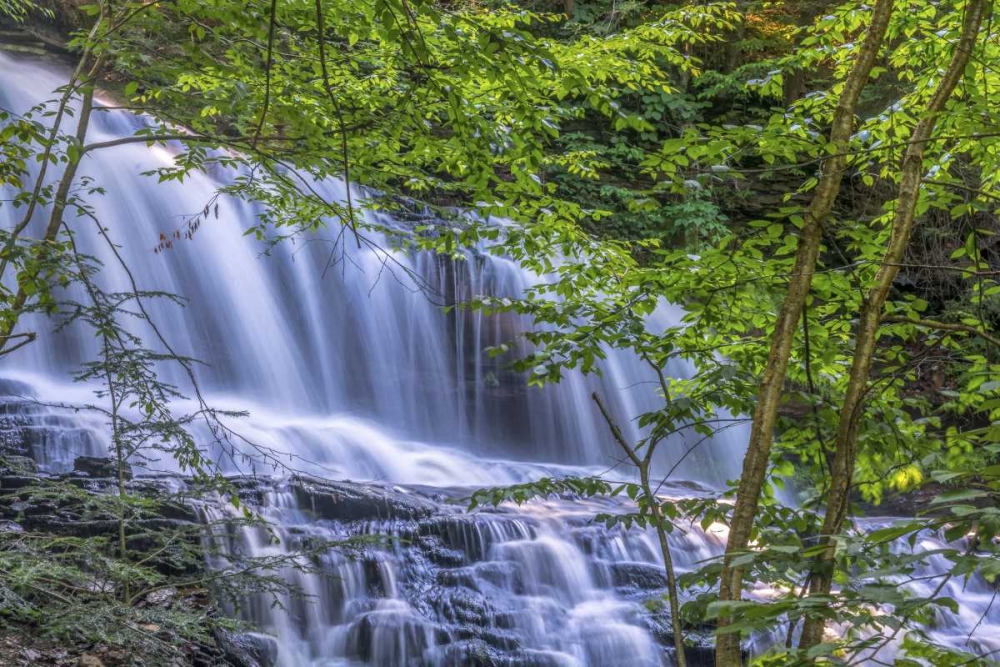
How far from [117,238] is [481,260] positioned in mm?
4562

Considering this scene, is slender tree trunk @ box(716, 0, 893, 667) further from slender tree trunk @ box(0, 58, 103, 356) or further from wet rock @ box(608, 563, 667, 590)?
wet rock @ box(608, 563, 667, 590)

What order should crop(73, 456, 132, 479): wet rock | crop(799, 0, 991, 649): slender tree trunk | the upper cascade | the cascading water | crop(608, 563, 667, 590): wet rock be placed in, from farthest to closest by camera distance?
the upper cascade
crop(608, 563, 667, 590): wet rock
the cascading water
crop(73, 456, 132, 479): wet rock
crop(799, 0, 991, 649): slender tree trunk

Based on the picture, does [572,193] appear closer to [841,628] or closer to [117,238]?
[117,238]

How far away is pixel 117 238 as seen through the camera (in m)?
9.53

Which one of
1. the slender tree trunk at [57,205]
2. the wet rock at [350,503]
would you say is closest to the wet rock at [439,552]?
the wet rock at [350,503]

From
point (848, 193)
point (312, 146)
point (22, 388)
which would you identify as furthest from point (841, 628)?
point (848, 193)

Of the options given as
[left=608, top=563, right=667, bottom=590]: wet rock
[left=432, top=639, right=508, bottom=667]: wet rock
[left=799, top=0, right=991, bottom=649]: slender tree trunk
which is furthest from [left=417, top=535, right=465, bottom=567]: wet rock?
[left=799, top=0, right=991, bottom=649]: slender tree trunk

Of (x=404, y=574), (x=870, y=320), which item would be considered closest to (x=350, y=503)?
(x=404, y=574)

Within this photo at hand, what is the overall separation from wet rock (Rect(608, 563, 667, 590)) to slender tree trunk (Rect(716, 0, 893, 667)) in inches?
175

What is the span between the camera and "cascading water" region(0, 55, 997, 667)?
5.68 meters

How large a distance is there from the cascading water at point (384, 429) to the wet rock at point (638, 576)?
0.08 feet

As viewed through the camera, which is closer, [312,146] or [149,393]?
[149,393]

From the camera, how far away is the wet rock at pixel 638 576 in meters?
6.56

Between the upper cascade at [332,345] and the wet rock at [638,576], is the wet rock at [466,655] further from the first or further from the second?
the upper cascade at [332,345]
